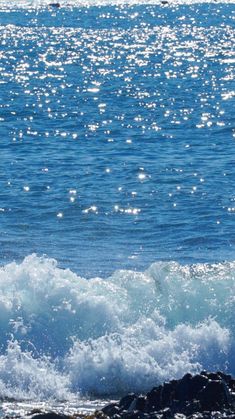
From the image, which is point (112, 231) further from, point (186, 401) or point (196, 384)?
point (186, 401)

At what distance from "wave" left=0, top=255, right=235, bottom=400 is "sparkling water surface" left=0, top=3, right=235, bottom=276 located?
111 inches

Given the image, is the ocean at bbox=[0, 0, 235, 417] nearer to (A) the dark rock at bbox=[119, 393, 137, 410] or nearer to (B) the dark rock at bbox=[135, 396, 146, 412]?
(A) the dark rock at bbox=[119, 393, 137, 410]

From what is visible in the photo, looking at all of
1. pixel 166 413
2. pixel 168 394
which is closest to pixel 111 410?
pixel 168 394

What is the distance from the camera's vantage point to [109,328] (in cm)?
1888

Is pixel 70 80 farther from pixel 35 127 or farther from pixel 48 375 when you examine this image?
pixel 48 375

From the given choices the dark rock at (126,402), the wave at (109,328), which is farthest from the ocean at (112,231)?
the dark rock at (126,402)

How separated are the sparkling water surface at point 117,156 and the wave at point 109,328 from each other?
9.22 ft

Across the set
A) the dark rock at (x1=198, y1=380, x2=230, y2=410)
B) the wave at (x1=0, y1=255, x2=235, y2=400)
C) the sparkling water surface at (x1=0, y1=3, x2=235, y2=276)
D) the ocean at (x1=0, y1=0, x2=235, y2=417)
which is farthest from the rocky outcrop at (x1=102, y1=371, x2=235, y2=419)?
the sparkling water surface at (x1=0, y1=3, x2=235, y2=276)

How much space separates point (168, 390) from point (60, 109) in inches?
1312

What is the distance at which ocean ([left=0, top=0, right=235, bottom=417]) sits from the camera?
58.4ft

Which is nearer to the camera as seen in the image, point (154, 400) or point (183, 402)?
point (183, 402)

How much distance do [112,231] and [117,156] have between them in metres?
9.29

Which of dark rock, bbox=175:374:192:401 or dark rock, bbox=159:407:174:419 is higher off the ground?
dark rock, bbox=175:374:192:401

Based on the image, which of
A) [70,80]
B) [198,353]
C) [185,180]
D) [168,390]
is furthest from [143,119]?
[168,390]
